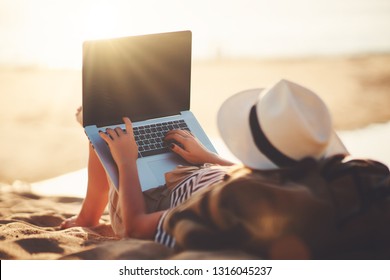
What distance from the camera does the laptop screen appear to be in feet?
7.29

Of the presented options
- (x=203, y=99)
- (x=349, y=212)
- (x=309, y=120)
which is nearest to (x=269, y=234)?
(x=349, y=212)

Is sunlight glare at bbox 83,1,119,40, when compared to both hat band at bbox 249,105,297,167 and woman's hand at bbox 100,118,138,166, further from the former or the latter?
hat band at bbox 249,105,297,167

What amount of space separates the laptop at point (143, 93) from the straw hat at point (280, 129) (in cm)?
56

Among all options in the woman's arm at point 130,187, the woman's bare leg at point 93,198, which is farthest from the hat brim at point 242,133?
the woman's bare leg at point 93,198

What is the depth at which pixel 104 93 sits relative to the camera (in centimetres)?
226

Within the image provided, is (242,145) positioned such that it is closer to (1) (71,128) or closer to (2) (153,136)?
(2) (153,136)

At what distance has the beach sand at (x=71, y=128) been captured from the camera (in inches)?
78.9

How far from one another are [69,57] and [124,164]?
257 centimetres

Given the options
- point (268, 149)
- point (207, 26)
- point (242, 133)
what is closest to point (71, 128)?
point (207, 26)

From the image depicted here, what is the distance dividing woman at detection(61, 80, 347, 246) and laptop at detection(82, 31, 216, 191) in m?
0.08

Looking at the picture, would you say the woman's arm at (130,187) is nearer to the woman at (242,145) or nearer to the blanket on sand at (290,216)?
the woman at (242,145)

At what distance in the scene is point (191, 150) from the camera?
222 cm

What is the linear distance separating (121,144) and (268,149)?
2.16 ft

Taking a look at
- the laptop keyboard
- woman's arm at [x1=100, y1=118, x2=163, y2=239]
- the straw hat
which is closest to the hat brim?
the straw hat
